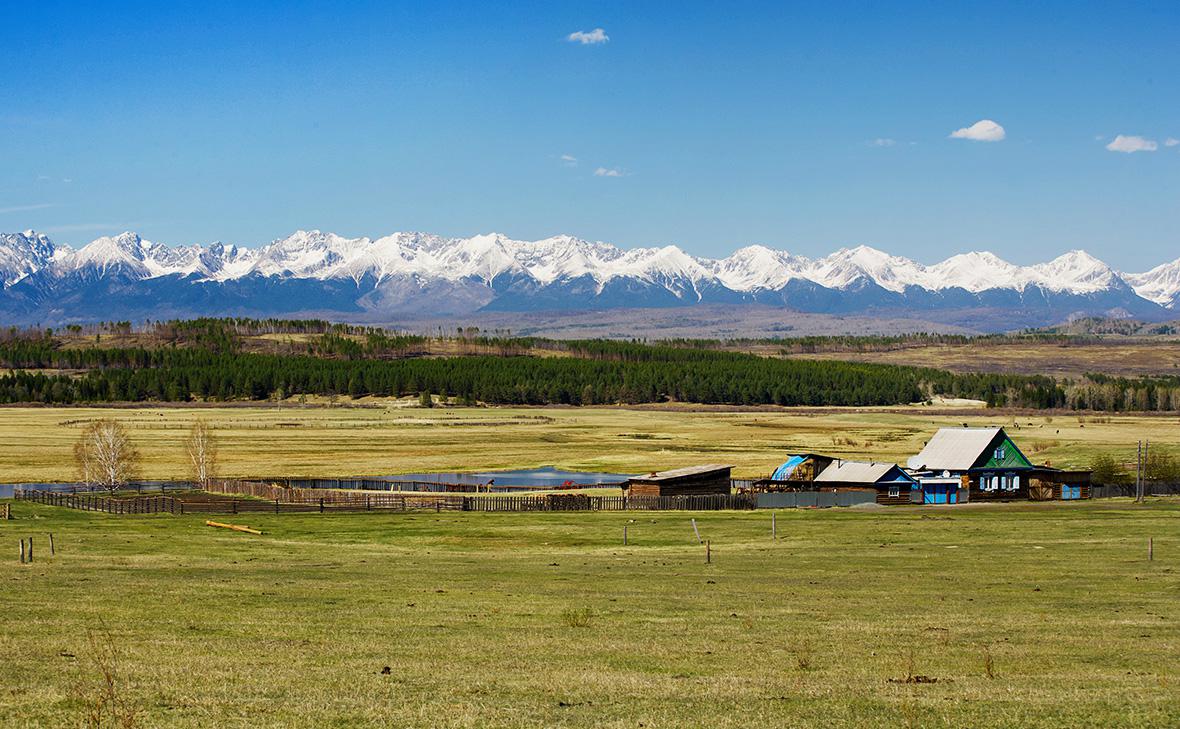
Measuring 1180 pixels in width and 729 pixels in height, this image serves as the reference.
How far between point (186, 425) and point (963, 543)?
130m

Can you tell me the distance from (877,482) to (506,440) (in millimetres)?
72425

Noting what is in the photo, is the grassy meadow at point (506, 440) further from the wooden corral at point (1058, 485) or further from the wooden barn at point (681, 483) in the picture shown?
the wooden barn at point (681, 483)

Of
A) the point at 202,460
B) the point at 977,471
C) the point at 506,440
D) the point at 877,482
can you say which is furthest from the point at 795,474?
the point at 506,440

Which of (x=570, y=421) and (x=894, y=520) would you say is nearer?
(x=894, y=520)

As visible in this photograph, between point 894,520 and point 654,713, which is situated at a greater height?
point 654,713

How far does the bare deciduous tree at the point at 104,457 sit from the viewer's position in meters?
85.8

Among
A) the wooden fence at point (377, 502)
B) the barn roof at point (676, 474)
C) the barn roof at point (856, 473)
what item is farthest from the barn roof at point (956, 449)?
the wooden fence at point (377, 502)

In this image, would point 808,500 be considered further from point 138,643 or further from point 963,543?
point 138,643

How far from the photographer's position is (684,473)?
81312mm

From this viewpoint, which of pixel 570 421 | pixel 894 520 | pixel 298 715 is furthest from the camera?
pixel 570 421

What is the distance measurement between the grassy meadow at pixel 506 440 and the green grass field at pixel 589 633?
201 ft

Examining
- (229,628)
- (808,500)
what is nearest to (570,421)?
(808,500)

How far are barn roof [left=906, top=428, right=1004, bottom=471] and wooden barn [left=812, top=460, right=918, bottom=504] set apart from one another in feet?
14.9

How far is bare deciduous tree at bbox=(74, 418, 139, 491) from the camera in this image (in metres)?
85.8
